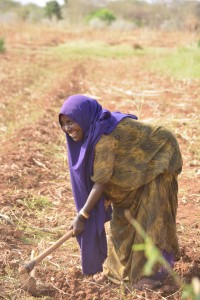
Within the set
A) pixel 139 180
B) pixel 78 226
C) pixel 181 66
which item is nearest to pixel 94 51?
pixel 181 66

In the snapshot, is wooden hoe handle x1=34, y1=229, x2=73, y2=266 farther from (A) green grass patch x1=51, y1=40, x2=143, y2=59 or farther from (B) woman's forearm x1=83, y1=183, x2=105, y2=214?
(A) green grass patch x1=51, y1=40, x2=143, y2=59

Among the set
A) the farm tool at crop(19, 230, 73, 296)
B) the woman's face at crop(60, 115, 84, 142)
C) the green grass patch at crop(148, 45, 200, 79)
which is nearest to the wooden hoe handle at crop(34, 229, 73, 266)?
the farm tool at crop(19, 230, 73, 296)

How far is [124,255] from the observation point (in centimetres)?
324

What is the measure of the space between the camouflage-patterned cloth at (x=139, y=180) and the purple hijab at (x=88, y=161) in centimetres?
6

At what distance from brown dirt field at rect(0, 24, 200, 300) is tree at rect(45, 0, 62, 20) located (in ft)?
96.3

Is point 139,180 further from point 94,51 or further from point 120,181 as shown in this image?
point 94,51

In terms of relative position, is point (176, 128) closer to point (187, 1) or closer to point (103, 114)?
point (103, 114)

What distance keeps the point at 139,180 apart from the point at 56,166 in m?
2.87

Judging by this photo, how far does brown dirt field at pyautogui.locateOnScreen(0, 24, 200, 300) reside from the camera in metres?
3.32

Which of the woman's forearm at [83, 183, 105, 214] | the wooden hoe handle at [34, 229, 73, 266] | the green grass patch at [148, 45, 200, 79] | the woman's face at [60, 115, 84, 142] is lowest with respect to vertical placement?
the green grass patch at [148, 45, 200, 79]

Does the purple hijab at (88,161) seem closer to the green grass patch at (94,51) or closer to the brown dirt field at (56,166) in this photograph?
the brown dirt field at (56,166)

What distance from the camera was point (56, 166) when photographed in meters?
5.78

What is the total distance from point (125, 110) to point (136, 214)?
5.78m

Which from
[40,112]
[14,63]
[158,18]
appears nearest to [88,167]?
[40,112]
